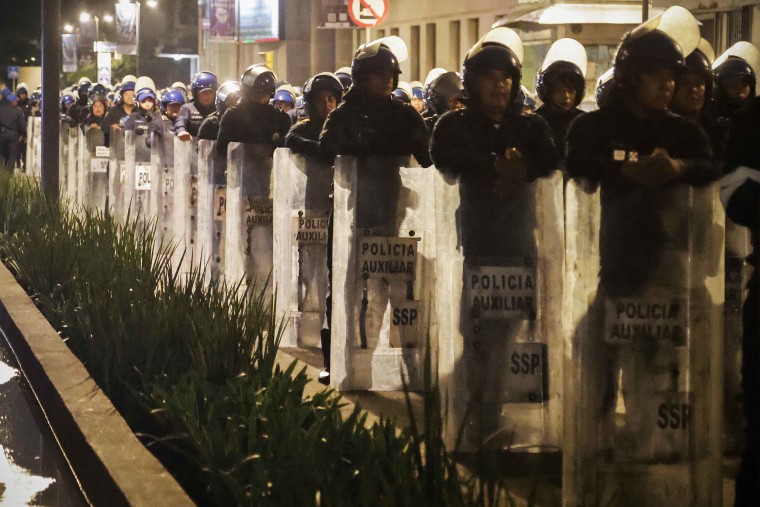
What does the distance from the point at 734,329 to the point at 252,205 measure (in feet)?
21.1

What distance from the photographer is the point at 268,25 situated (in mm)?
67500

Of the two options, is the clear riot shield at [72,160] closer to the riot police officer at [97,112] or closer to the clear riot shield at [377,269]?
the riot police officer at [97,112]

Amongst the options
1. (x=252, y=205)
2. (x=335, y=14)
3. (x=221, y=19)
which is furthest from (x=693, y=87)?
(x=221, y=19)

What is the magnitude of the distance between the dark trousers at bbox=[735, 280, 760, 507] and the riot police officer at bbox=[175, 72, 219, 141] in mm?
13608

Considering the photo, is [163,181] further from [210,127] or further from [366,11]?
[366,11]

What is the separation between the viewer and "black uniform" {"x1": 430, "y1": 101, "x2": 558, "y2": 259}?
8453 millimetres

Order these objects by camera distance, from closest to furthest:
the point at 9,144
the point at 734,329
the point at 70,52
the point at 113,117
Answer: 1. the point at 734,329
2. the point at 113,117
3. the point at 9,144
4. the point at 70,52

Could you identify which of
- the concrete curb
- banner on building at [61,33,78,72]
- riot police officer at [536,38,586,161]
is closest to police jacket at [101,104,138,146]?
the concrete curb

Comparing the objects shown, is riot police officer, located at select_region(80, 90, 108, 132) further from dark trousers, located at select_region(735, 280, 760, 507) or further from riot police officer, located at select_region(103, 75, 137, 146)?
dark trousers, located at select_region(735, 280, 760, 507)

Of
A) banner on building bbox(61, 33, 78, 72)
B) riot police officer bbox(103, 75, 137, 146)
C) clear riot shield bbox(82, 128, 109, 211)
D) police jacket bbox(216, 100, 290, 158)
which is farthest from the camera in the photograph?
banner on building bbox(61, 33, 78, 72)

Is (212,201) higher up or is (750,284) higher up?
(212,201)

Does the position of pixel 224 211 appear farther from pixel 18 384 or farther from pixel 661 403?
pixel 661 403

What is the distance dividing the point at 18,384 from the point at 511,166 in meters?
4.84

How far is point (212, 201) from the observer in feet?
52.2
